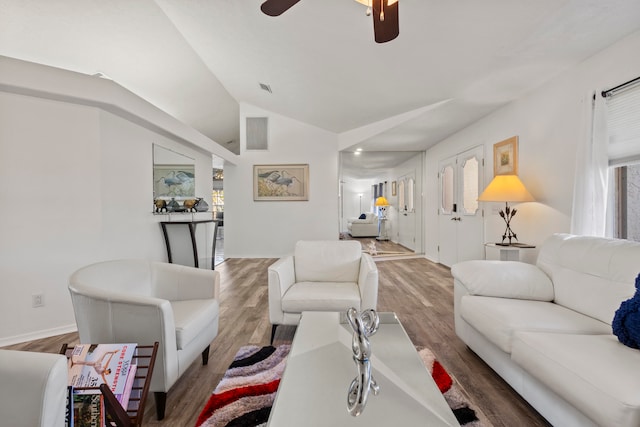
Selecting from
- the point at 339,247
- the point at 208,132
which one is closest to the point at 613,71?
the point at 339,247

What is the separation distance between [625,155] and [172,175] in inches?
192

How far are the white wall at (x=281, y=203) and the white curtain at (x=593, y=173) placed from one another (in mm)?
4130

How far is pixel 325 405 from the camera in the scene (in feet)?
3.42

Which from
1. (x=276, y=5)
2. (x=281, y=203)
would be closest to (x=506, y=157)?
(x=276, y=5)

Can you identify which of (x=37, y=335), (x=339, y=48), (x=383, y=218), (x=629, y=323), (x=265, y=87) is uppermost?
(x=265, y=87)

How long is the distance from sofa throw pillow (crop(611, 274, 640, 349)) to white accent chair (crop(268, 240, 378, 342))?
4.28 feet

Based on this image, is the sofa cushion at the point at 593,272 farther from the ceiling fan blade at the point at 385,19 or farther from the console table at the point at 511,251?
the ceiling fan blade at the point at 385,19

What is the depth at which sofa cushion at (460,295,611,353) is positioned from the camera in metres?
1.56

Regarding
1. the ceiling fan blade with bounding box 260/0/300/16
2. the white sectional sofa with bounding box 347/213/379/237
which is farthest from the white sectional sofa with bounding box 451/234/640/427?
the white sectional sofa with bounding box 347/213/379/237

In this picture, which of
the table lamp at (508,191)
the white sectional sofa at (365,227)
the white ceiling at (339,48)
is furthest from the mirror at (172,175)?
the white sectional sofa at (365,227)

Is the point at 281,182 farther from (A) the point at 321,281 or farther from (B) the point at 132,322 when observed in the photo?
(B) the point at 132,322

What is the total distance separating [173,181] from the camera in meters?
4.04

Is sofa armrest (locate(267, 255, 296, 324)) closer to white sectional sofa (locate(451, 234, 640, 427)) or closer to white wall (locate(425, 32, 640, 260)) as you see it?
white sectional sofa (locate(451, 234, 640, 427))

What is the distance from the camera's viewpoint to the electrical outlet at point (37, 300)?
8.23 ft
